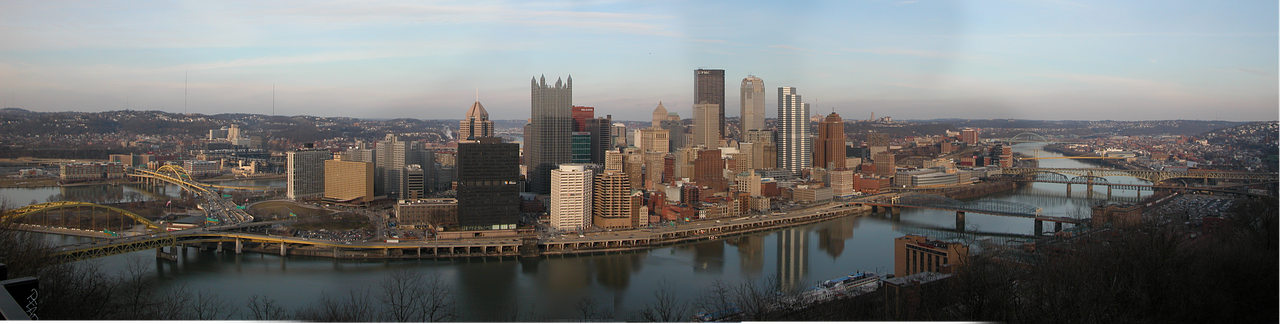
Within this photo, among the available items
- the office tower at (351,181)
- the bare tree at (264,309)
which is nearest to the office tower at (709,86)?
the office tower at (351,181)

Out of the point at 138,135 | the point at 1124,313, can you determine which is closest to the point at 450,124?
the point at 138,135

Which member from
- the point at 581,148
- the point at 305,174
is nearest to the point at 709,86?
the point at 581,148

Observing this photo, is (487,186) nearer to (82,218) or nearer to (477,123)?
(82,218)

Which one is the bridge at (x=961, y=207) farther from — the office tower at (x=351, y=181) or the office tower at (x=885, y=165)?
the office tower at (x=351, y=181)

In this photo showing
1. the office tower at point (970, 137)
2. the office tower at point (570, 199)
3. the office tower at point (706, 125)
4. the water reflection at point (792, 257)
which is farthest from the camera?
the office tower at point (970, 137)

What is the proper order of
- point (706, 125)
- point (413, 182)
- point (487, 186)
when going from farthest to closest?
point (706, 125)
point (413, 182)
point (487, 186)

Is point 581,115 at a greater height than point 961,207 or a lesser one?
greater
